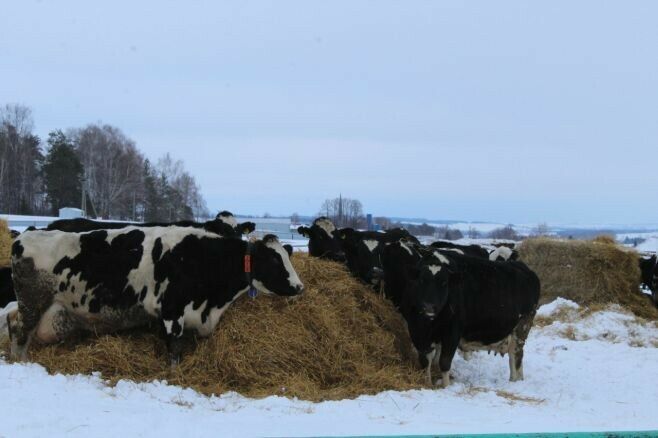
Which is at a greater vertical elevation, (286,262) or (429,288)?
(286,262)

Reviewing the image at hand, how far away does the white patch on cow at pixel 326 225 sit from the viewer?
11917 mm

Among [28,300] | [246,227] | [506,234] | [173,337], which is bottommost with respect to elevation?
[506,234]

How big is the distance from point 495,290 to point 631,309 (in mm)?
11027

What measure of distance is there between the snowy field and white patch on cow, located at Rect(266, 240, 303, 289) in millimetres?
2075

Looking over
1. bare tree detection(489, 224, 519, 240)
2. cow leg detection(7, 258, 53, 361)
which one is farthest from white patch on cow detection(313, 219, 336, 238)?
bare tree detection(489, 224, 519, 240)

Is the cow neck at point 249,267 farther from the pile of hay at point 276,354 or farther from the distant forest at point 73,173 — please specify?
the distant forest at point 73,173

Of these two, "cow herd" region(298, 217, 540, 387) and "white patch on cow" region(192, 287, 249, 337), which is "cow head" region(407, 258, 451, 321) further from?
"white patch on cow" region(192, 287, 249, 337)

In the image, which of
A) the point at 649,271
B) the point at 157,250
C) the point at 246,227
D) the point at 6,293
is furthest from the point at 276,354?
the point at 649,271

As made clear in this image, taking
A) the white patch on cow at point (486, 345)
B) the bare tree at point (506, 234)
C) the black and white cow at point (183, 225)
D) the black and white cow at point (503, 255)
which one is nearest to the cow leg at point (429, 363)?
the white patch on cow at point (486, 345)

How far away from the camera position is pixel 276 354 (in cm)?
835

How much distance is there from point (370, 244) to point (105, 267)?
4.69m

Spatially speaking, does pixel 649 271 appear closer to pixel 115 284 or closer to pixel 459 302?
pixel 459 302

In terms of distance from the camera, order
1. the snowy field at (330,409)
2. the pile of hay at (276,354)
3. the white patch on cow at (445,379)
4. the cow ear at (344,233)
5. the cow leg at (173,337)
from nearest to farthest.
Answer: the snowy field at (330,409) < the pile of hay at (276,354) < the cow leg at (173,337) < the white patch on cow at (445,379) < the cow ear at (344,233)

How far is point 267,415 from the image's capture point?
257 inches
